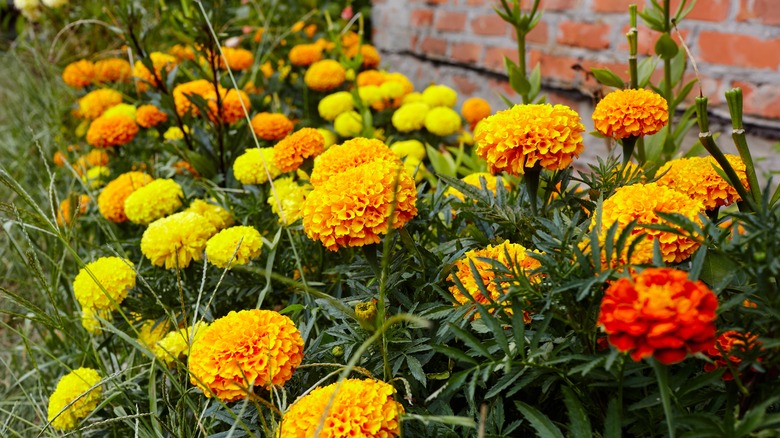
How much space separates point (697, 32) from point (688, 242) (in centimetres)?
107

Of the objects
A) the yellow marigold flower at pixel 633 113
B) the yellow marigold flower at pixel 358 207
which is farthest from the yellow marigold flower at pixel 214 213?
the yellow marigold flower at pixel 633 113

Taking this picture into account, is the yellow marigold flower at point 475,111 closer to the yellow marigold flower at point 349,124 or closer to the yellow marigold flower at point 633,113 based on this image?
the yellow marigold flower at point 349,124

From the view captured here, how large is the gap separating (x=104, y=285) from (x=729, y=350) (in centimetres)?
85

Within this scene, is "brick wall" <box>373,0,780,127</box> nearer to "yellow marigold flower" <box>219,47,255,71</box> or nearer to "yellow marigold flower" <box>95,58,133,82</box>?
"yellow marigold flower" <box>219,47,255,71</box>

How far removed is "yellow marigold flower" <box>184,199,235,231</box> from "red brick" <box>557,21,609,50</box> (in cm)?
112

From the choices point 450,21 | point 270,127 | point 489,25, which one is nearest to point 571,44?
point 489,25

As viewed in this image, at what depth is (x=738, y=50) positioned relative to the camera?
4.50 ft

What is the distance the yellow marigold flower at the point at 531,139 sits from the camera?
0.70 m

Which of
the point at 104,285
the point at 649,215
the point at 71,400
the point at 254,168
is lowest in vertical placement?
the point at 71,400

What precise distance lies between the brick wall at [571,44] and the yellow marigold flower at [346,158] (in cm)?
56

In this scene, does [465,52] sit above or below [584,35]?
below

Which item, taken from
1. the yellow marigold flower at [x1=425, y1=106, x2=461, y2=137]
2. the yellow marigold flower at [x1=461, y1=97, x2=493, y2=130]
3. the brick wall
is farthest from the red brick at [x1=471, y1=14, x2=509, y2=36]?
the yellow marigold flower at [x1=425, y1=106, x2=461, y2=137]

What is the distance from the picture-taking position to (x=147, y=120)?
1428mm

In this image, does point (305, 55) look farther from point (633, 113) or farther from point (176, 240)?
point (633, 113)
